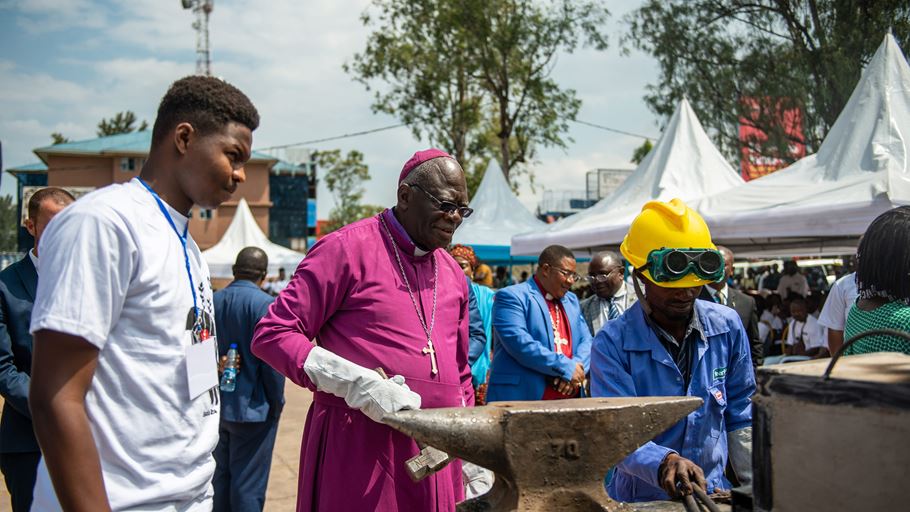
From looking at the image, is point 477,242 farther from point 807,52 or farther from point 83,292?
point 83,292

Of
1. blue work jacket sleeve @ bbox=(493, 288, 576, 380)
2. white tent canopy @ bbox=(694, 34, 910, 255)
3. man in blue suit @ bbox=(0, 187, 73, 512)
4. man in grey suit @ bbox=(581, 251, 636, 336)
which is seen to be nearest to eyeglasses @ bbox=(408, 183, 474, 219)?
man in blue suit @ bbox=(0, 187, 73, 512)

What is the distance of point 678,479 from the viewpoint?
1.95 meters

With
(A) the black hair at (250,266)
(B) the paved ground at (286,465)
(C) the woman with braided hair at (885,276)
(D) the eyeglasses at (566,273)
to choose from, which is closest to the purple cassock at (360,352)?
(C) the woman with braided hair at (885,276)

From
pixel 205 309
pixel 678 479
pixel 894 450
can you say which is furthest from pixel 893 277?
pixel 205 309

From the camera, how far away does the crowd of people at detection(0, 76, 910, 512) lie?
1.47m

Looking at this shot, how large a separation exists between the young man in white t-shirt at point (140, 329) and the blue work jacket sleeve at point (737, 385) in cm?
169

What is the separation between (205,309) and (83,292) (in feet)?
1.33

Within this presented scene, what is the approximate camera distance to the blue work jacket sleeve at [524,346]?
4.71 m

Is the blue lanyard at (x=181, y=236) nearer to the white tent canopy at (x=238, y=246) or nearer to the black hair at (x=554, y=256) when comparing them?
the black hair at (x=554, y=256)

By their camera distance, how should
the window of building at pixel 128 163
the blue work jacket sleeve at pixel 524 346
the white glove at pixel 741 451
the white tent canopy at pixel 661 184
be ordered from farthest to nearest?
the window of building at pixel 128 163, the white tent canopy at pixel 661 184, the blue work jacket sleeve at pixel 524 346, the white glove at pixel 741 451

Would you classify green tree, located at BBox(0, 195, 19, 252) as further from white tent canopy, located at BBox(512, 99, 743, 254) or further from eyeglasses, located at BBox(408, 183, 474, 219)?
eyeglasses, located at BBox(408, 183, 474, 219)

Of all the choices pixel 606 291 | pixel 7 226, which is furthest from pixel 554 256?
pixel 7 226

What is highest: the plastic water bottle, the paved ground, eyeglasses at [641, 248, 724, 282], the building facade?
the building facade

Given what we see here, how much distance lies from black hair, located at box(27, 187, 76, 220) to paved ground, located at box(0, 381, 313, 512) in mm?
2870
